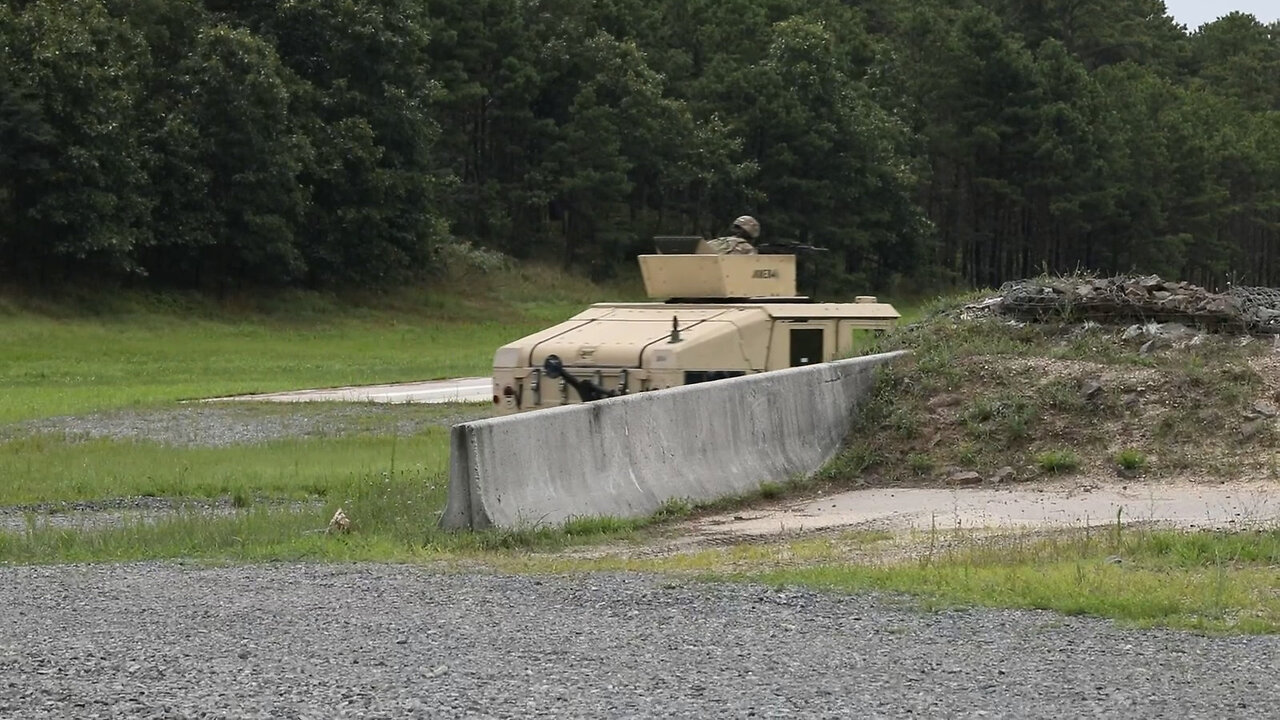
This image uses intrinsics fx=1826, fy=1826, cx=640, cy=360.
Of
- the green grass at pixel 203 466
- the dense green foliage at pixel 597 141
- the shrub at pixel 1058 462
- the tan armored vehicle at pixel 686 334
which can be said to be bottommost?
→ the green grass at pixel 203 466

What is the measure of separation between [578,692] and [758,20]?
7233 cm

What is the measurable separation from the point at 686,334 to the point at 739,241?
10.3 ft

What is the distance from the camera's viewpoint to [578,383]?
58.6 feet

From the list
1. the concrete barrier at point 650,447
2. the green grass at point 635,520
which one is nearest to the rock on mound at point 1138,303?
the green grass at point 635,520

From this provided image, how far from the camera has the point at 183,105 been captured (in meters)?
50.2

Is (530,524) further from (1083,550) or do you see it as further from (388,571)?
(1083,550)

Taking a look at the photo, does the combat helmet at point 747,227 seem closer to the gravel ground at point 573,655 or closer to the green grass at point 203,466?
the green grass at point 203,466

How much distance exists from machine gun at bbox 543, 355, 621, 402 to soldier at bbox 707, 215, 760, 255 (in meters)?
3.33

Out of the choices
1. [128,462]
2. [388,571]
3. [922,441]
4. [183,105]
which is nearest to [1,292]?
[183,105]

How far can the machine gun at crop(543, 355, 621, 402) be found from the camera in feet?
58.3

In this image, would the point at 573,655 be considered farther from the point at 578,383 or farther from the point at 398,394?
the point at 398,394

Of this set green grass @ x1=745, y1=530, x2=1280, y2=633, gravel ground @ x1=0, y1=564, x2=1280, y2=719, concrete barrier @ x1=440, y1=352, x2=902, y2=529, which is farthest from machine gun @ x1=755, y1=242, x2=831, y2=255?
gravel ground @ x1=0, y1=564, x2=1280, y2=719

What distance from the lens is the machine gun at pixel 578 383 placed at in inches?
699

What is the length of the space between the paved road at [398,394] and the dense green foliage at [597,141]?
1473cm
